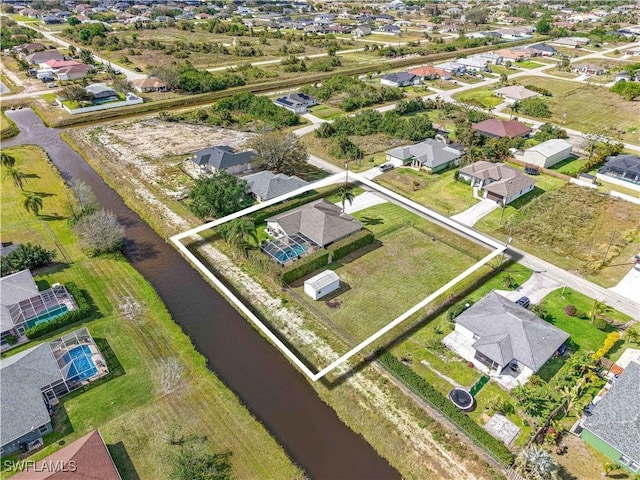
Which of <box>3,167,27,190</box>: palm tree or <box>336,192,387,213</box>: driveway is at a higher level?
<box>3,167,27,190</box>: palm tree

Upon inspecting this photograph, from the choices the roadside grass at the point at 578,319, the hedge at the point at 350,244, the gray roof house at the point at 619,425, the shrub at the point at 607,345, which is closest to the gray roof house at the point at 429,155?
the hedge at the point at 350,244

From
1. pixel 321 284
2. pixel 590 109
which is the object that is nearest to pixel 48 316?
pixel 321 284

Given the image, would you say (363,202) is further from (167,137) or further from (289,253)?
(167,137)

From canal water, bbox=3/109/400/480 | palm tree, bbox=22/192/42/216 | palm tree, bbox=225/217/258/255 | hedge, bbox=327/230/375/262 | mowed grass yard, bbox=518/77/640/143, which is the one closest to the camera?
canal water, bbox=3/109/400/480

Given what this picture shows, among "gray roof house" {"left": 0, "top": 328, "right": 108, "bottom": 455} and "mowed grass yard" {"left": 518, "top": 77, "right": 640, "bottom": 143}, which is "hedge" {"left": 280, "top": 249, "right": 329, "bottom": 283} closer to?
"gray roof house" {"left": 0, "top": 328, "right": 108, "bottom": 455}

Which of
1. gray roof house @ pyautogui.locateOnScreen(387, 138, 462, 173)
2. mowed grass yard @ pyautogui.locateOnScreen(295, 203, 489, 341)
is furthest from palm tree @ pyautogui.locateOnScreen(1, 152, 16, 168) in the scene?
gray roof house @ pyautogui.locateOnScreen(387, 138, 462, 173)

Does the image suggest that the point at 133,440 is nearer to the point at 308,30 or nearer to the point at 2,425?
the point at 2,425
